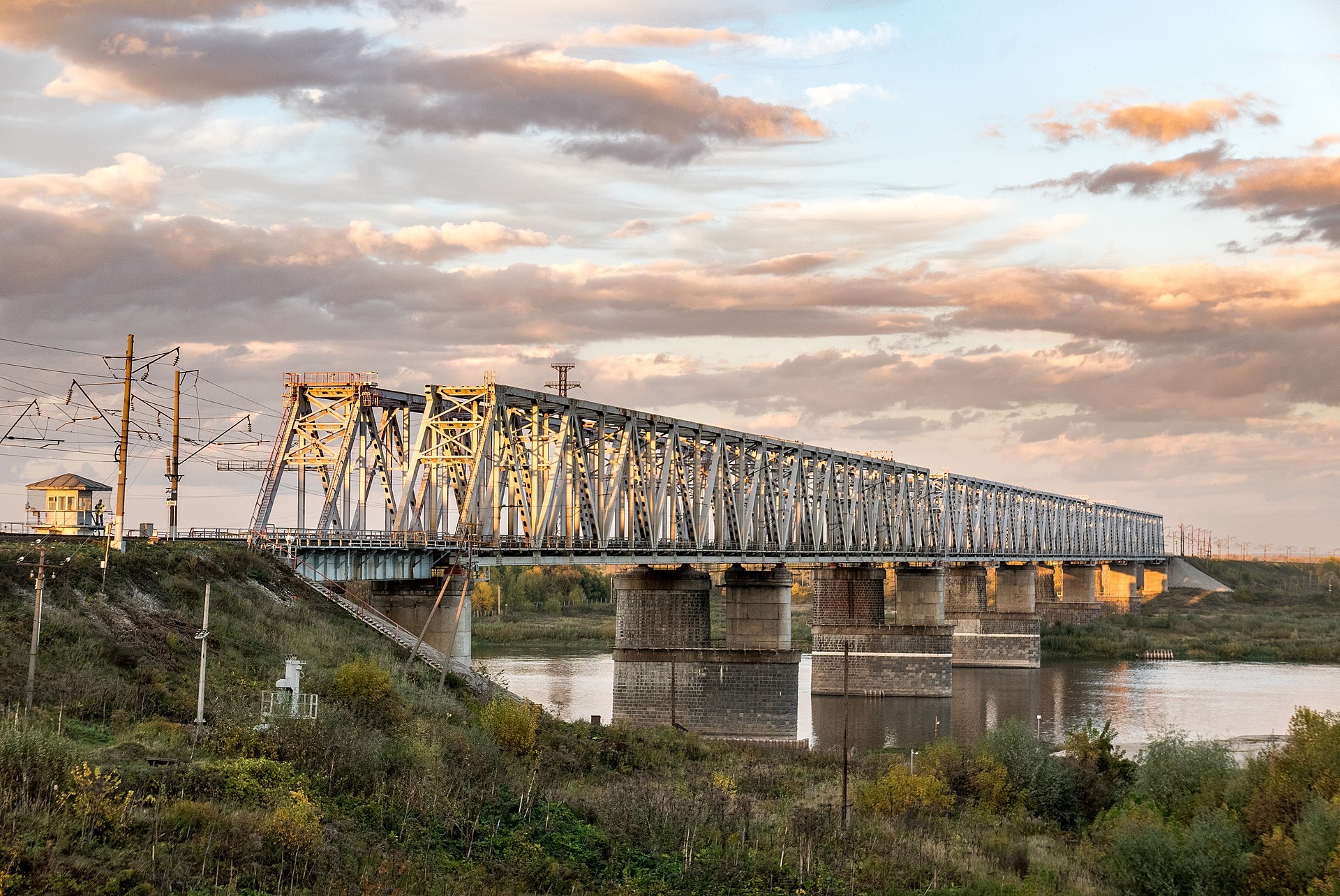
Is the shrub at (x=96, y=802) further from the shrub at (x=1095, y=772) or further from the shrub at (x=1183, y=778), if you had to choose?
the shrub at (x=1095, y=772)

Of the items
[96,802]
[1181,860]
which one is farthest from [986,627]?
[96,802]

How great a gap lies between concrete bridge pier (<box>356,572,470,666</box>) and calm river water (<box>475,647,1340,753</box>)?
511 inches

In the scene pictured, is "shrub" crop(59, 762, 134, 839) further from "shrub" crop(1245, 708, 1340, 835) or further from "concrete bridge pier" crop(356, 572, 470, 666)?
"shrub" crop(1245, 708, 1340, 835)

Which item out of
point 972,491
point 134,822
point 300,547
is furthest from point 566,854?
point 972,491

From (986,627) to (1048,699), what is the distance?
1221 inches

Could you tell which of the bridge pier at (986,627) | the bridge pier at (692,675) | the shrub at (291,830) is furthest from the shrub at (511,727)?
the bridge pier at (986,627)

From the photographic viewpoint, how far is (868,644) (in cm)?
10131

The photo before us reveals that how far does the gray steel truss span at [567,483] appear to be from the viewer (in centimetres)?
5756

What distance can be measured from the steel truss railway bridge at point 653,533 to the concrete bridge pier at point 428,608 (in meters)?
0.12

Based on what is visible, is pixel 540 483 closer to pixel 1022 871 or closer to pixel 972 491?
pixel 1022 871

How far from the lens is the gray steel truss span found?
189 ft

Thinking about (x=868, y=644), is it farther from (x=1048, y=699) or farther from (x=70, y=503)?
(x=70, y=503)

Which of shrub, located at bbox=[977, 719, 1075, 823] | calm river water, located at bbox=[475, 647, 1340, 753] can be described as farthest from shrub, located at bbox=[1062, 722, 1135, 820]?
calm river water, located at bbox=[475, 647, 1340, 753]

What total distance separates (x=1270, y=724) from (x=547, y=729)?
51.0 metres
